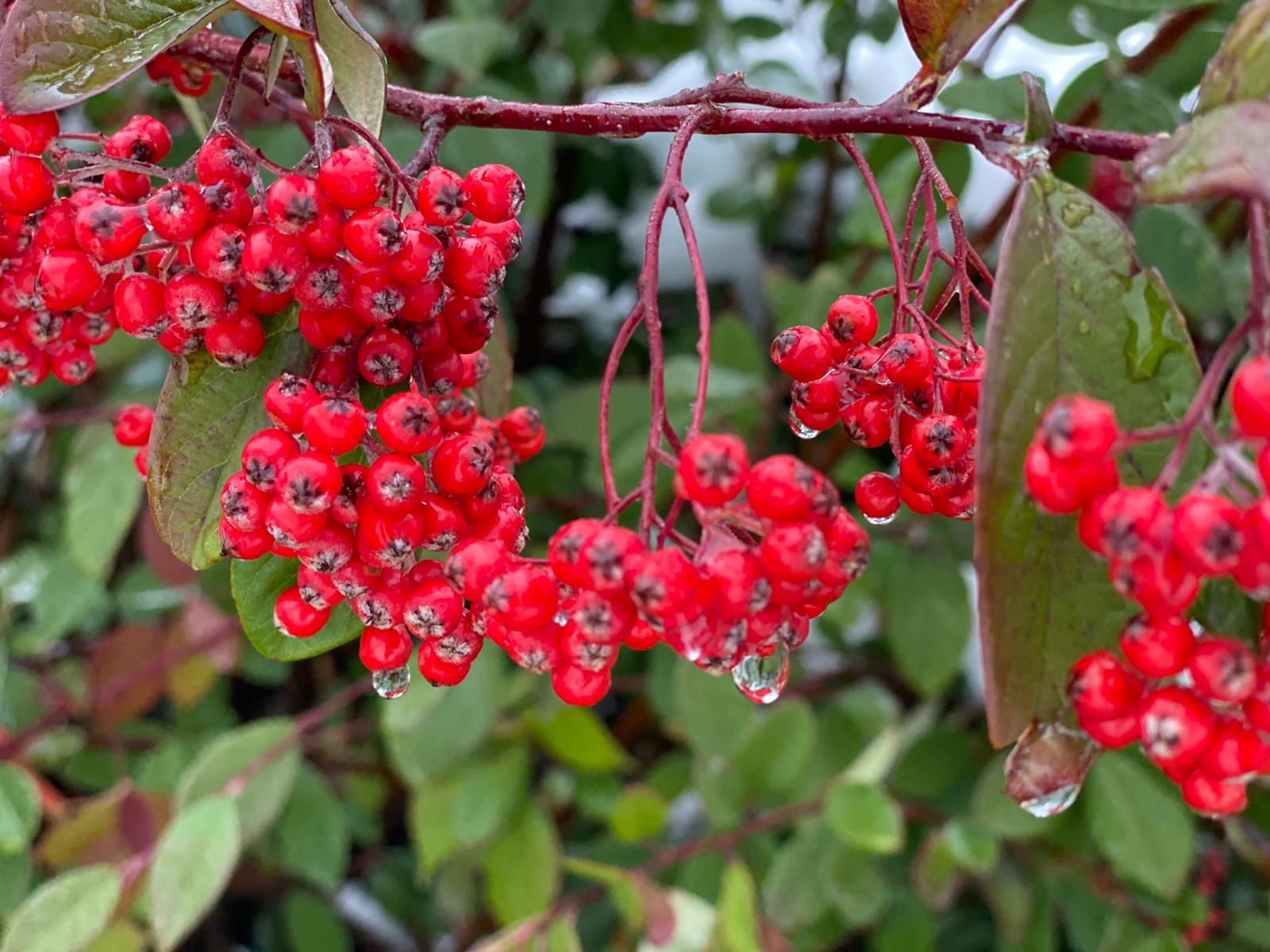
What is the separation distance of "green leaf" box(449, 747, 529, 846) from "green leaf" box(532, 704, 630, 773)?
4 centimetres

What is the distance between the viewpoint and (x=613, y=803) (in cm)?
143

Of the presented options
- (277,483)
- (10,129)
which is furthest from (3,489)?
(277,483)

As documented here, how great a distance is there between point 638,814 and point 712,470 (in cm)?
93

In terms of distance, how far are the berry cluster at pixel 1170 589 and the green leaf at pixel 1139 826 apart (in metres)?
0.88

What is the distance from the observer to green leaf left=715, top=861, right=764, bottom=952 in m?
1.03

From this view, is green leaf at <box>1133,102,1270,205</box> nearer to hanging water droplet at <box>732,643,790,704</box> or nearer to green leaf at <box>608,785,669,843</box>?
hanging water droplet at <box>732,643,790,704</box>

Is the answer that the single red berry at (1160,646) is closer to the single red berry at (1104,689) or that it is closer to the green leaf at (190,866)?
the single red berry at (1104,689)

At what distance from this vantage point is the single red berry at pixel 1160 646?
43 centimetres

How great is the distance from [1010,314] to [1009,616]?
14 cm

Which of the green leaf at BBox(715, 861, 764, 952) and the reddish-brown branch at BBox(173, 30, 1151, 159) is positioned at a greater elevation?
the reddish-brown branch at BBox(173, 30, 1151, 159)

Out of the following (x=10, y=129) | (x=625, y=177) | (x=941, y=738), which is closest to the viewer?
(x=10, y=129)

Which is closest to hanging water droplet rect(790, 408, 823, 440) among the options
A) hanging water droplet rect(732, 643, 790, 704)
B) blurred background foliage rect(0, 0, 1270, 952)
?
hanging water droplet rect(732, 643, 790, 704)

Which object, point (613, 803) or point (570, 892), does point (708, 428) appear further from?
point (570, 892)

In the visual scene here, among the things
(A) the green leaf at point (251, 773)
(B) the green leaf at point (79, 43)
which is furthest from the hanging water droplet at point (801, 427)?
(A) the green leaf at point (251, 773)
